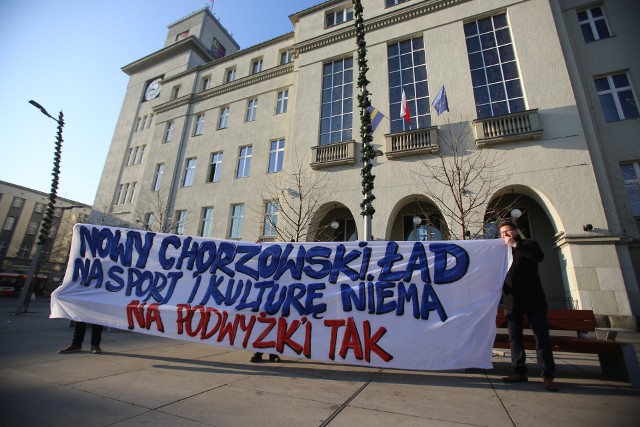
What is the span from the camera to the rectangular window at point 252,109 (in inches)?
864

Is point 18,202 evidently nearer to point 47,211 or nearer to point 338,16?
point 47,211

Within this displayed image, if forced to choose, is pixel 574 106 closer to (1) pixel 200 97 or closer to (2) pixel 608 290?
(2) pixel 608 290

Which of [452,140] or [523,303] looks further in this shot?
[452,140]

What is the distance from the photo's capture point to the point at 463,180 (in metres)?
12.6

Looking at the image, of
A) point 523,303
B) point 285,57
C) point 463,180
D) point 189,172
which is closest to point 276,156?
point 189,172

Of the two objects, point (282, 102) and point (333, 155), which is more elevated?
point (282, 102)

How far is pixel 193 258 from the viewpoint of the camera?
19.0ft

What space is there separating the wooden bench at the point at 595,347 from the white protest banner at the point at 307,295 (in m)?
1.19

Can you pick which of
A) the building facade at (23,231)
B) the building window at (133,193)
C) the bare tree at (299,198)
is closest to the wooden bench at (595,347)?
the bare tree at (299,198)

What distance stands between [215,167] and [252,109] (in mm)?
5204

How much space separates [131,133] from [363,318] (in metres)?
33.0

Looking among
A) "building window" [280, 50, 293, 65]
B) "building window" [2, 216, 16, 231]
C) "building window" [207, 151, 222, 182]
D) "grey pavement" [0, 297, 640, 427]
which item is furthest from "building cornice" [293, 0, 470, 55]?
"building window" [2, 216, 16, 231]

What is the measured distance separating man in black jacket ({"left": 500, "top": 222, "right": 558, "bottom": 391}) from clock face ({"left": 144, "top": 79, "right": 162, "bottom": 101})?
113ft

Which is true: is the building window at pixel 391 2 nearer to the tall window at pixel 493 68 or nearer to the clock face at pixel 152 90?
the tall window at pixel 493 68
